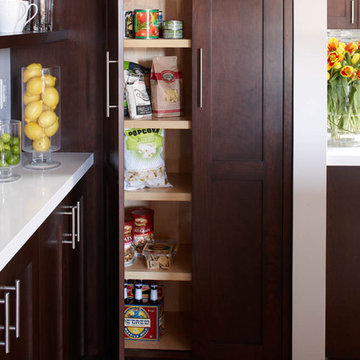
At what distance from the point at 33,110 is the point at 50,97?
0.26 feet

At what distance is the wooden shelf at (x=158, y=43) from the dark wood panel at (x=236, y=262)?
61 cm

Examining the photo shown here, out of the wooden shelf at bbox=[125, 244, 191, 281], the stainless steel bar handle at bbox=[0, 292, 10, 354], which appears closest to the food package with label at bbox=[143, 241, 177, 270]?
the wooden shelf at bbox=[125, 244, 191, 281]

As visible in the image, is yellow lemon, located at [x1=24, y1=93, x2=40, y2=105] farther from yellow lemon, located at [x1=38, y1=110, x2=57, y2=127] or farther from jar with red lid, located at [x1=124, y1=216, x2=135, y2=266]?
jar with red lid, located at [x1=124, y1=216, x2=135, y2=266]

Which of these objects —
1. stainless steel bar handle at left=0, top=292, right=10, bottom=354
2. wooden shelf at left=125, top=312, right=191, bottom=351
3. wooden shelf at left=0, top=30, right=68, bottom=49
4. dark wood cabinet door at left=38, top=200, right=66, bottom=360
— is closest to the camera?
stainless steel bar handle at left=0, top=292, right=10, bottom=354

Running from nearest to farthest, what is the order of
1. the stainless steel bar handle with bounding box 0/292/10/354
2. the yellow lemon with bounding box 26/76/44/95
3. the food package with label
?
the stainless steel bar handle with bounding box 0/292/10/354
the yellow lemon with bounding box 26/76/44/95
the food package with label

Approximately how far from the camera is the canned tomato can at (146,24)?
2660 mm

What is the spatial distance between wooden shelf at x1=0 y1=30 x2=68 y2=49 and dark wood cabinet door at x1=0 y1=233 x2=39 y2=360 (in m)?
0.63

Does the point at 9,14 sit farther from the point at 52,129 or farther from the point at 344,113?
the point at 344,113

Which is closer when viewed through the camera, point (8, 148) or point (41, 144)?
point (8, 148)

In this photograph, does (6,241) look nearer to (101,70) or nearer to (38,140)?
(38,140)

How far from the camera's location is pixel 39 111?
222 centimetres

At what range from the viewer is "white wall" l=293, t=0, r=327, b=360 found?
2496 mm

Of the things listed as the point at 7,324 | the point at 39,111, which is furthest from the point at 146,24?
the point at 7,324

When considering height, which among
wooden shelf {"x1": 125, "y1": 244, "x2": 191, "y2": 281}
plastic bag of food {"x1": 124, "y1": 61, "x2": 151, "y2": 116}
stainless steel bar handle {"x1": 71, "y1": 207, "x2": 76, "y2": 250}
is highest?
plastic bag of food {"x1": 124, "y1": 61, "x2": 151, "y2": 116}
